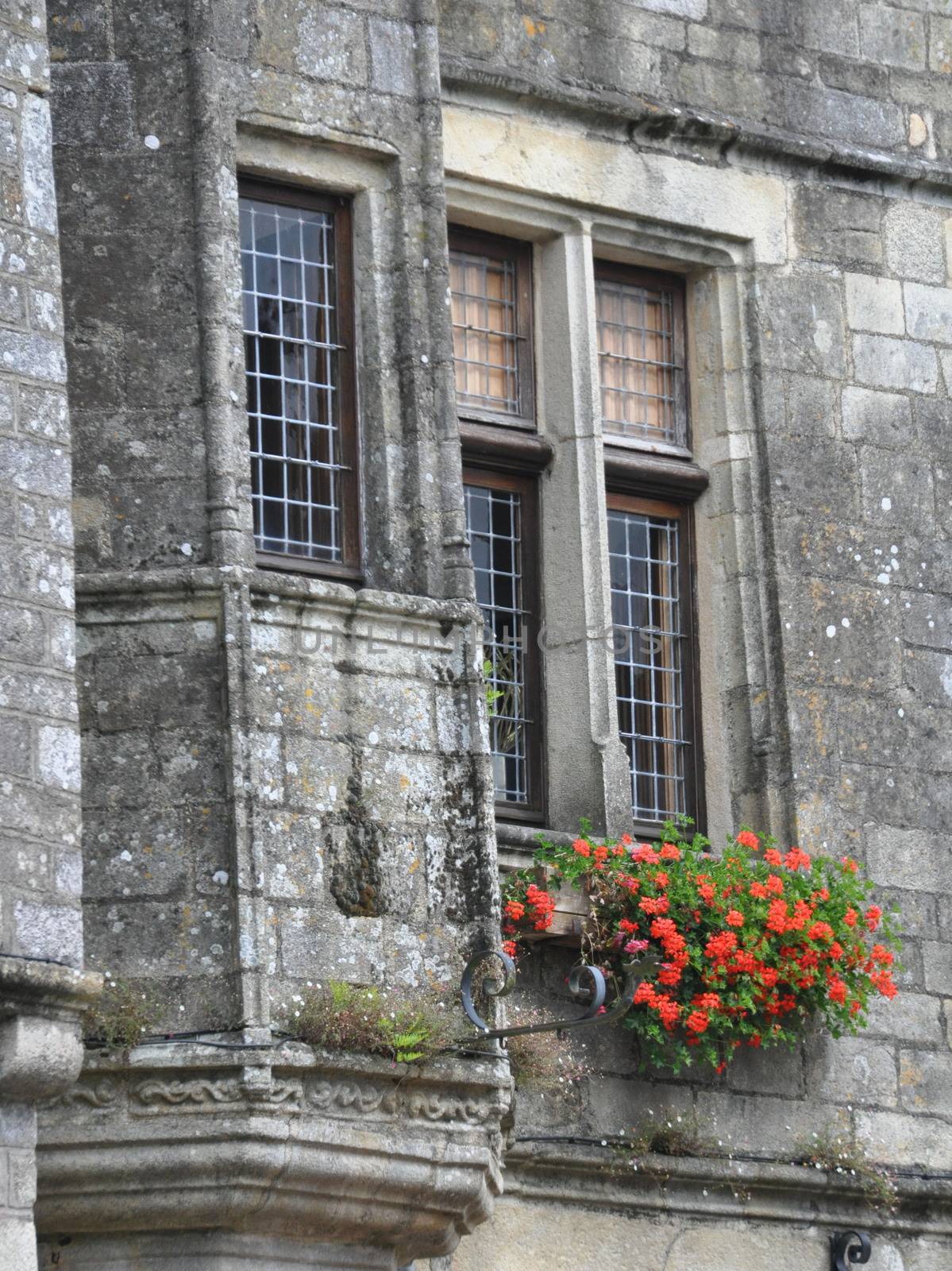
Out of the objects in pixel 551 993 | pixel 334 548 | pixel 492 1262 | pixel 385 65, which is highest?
pixel 385 65

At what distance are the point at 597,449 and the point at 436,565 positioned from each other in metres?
1.56

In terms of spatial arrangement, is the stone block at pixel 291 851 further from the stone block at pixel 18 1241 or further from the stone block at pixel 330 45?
the stone block at pixel 330 45

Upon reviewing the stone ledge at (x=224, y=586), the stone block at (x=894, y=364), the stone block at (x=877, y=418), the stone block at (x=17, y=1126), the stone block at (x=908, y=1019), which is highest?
the stone block at (x=894, y=364)

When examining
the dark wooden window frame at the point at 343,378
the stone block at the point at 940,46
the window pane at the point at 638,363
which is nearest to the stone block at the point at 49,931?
the dark wooden window frame at the point at 343,378

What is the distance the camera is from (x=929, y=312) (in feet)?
34.1

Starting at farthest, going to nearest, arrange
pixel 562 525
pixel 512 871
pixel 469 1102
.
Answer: pixel 562 525, pixel 512 871, pixel 469 1102

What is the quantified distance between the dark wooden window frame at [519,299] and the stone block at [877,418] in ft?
3.56

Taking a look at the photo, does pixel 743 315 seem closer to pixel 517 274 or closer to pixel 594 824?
pixel 517 274

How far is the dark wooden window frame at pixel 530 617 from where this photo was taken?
932cm

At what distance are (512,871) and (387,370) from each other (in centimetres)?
151

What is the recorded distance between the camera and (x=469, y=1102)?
7.73m

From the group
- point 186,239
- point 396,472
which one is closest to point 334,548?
point 396,472

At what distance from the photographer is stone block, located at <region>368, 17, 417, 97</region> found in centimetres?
857

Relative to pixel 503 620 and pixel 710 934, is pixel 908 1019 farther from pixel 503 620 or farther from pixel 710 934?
pixel 503 620
